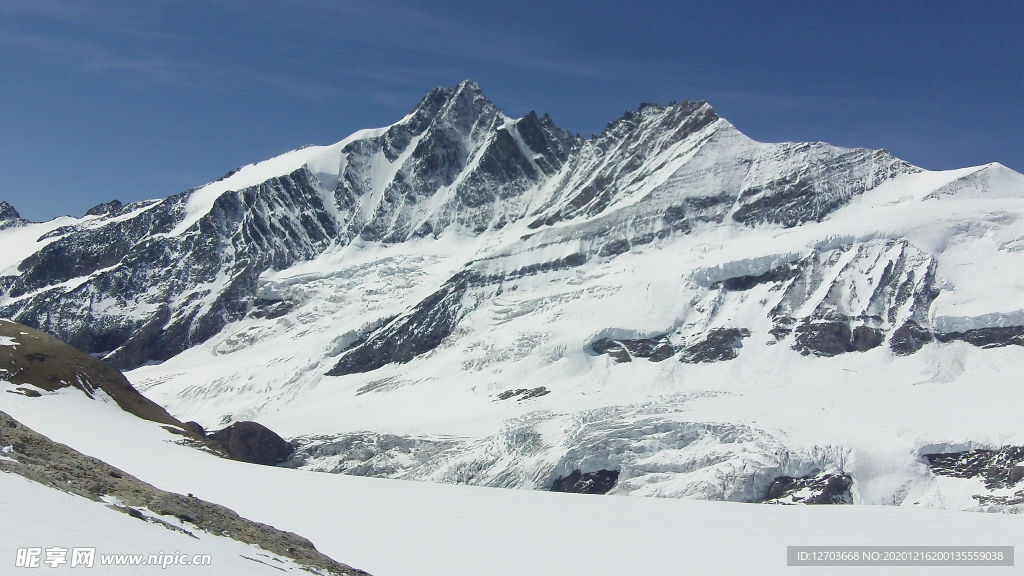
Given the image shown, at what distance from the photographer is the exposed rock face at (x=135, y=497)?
22695mm

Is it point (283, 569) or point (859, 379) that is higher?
point (859, 379)

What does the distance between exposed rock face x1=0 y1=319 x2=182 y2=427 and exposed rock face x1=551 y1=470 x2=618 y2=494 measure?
52.0m

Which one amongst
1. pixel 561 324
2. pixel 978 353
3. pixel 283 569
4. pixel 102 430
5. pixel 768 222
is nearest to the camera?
pixel 283 569

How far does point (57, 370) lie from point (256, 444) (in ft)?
237

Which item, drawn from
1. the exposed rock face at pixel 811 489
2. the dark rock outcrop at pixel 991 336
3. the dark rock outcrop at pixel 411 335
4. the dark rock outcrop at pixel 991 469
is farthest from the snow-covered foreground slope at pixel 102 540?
the dark rock outcrop at pixel 411 335

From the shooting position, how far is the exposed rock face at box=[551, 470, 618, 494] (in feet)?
346

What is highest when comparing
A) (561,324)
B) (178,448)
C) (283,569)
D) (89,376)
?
(561,324)

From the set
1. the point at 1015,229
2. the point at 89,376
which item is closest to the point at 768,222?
the point at 1015,229

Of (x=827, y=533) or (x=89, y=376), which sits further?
(x=89, y=376)

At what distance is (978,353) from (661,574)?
115m

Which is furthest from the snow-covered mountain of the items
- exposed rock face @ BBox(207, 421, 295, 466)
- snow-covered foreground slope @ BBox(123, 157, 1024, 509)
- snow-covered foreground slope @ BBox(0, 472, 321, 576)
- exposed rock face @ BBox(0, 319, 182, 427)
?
snow-covered foreground slope @ BBox(0, 472, 321, 576)

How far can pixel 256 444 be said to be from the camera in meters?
129

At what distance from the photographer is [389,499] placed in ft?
115

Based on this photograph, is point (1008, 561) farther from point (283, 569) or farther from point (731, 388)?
point (731, 388)
